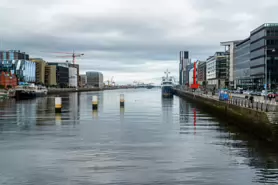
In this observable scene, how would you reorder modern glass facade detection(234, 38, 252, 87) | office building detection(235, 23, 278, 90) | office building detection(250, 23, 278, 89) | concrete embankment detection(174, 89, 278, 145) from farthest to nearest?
modern glass facade detection(234, 38, 252, 87) < office building detection(235, 23, 278, 90) < office building detection(250, 23, 278, 89) < concrete embankment detection(174, 89, 278, 145)

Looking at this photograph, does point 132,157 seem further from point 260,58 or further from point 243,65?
point 243,65

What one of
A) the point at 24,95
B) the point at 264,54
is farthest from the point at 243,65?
the point at 24,95

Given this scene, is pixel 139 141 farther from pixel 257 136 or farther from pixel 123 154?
pixel 257 136

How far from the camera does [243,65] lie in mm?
149875

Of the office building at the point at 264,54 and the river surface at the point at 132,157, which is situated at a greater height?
the office building at the point at 264,54

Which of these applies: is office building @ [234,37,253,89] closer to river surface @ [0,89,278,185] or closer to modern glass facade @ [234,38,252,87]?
modern glass facade @ [234,38,252,87]

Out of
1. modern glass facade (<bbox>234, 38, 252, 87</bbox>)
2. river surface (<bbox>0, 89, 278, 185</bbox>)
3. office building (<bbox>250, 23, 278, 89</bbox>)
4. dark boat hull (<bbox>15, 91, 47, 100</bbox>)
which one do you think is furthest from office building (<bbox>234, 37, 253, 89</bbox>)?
river surface (<bbox>0, 89, 278, 185</bbox>)

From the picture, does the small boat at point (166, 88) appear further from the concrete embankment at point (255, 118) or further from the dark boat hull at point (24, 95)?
the concrete embankment at point (255, 118)

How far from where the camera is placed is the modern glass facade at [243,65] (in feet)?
465

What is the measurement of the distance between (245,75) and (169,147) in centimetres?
12144

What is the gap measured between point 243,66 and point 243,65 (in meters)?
0.39

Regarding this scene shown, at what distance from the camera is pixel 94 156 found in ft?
81.1

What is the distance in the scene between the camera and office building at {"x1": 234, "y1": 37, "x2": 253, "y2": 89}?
141 metres

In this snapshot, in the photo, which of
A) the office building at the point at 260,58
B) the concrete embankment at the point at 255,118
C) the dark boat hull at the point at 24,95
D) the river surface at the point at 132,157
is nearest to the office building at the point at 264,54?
the office building at the point at 260,58
